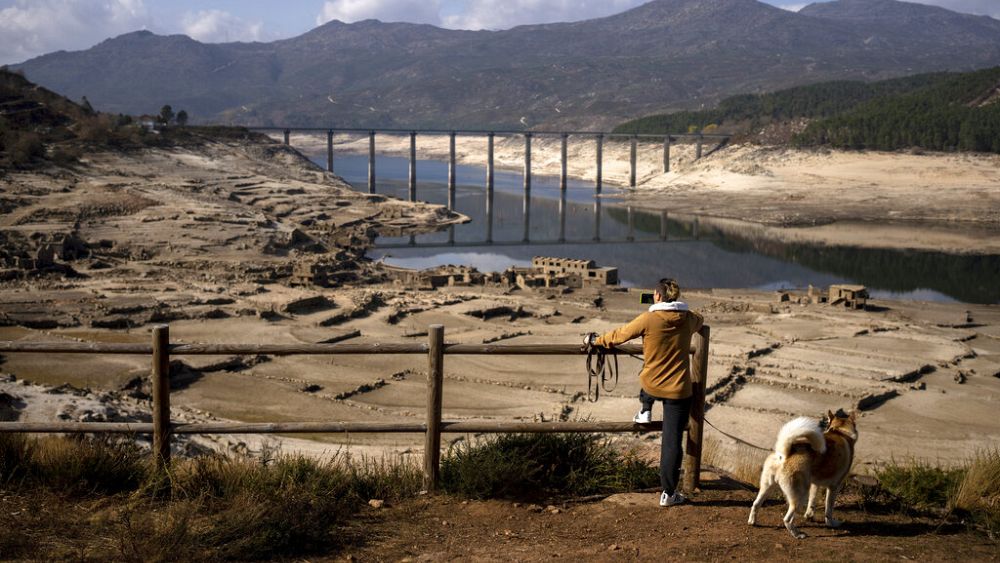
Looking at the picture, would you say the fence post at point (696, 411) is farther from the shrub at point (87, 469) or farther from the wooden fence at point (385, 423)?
the shrub at point (87, 469)

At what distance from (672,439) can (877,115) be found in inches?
3722

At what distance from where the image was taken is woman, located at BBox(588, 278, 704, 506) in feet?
21.5

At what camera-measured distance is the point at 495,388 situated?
67.3ft

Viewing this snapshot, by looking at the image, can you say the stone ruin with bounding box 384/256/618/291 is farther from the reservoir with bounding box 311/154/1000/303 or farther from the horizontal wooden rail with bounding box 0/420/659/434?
the horizontal wooden rail with bounding box 0/420/659/434

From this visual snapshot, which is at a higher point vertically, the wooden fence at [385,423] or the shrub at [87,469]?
the wooden fence at [385,423]

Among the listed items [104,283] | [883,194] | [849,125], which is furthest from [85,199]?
→ [849,125]

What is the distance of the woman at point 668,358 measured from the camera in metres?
6.55

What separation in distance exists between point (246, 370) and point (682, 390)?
16028 millimetres

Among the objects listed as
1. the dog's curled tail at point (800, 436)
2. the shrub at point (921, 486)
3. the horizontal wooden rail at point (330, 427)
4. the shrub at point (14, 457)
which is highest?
the dog's curled tail at point (800, 436)

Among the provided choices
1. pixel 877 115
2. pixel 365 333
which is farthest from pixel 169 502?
pixel 877 115

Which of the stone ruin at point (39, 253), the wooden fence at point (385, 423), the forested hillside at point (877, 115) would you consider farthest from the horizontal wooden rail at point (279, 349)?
the forested hillside at point (877, 115)

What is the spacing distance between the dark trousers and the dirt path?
0.24m

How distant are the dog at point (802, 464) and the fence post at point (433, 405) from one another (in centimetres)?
233

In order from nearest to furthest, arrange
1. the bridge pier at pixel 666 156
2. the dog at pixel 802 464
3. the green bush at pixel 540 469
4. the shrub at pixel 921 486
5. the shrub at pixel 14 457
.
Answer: the dog at pixel 802 464, the shrub at pixel 14 457, the green bush at pixel 540 469, the shrub at pixel 921 486, the bridge pier at pixel 666 156
